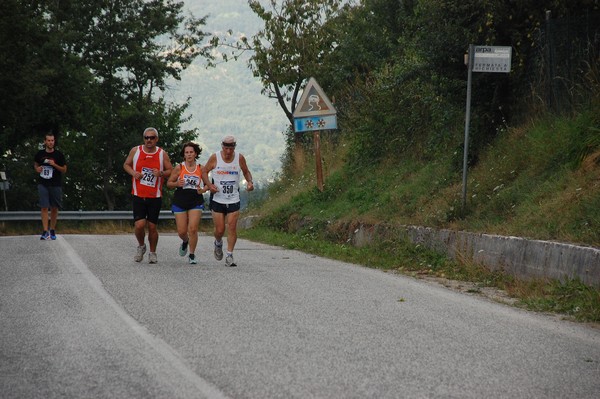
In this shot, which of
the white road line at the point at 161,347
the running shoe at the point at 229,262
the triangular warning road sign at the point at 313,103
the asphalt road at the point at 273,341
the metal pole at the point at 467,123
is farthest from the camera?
the triangular warning road sign at the point at 313,103

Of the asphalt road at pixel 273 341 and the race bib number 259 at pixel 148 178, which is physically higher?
the race bib number 259 at pixel 148 178

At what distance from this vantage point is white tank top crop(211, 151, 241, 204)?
13281mm

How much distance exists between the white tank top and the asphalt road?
7.04 ft

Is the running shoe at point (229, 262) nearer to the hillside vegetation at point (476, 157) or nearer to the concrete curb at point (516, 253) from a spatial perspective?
the hillside vegetation at point (476, 157)

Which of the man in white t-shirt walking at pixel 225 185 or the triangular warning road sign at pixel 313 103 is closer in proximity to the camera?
the man in white t-shirt walking at pixel 225 185

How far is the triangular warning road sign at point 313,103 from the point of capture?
1930cm

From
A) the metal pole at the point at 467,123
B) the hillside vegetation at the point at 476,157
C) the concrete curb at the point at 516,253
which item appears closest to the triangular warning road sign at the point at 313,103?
the hillside vegetation at the point at 476,157

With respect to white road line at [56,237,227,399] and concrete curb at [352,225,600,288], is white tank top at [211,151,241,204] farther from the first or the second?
concrete curb at [352,225,600,288]

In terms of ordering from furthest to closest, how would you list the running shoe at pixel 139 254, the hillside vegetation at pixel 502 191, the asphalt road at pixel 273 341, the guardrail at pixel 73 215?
the guardrail at pixel 73 215 → the running shoe at pixel 139 254 → the hillside vegetation at pixel 502 191 → the asphalt road at pixel 273 341

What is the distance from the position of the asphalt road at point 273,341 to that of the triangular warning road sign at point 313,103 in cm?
838

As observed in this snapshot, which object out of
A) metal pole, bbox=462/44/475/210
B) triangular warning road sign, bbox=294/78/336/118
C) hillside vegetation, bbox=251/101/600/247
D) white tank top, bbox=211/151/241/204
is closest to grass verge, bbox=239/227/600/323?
hillside vegetation, bbox=251/101/600/247

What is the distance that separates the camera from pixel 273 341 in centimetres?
693

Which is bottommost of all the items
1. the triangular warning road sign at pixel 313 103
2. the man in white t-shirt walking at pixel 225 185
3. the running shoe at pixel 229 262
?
the running shoe at pixel 229 262

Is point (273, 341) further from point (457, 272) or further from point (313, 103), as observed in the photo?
point (313, 103)
